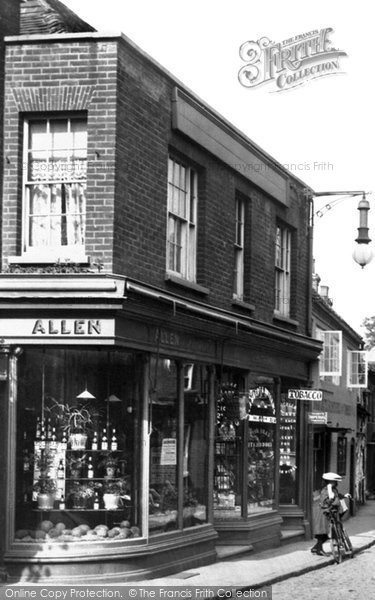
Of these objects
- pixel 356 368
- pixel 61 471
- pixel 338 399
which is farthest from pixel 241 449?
pixel 356 368

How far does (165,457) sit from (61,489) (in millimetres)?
2166

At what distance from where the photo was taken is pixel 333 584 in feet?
53.9

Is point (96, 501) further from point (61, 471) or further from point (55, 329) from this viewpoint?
point (55, 329)

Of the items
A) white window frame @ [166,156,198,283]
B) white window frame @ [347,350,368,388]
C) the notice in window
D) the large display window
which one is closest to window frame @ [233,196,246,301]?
the large display window

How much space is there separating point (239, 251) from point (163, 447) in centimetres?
521

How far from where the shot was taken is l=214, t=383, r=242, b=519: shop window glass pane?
19484 millimetres

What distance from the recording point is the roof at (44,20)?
15492 mm

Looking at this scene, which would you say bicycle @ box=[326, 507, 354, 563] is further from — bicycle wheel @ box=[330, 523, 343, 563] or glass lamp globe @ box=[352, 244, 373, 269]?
glass lamp globe @ box=[352, 244, 373, 269]

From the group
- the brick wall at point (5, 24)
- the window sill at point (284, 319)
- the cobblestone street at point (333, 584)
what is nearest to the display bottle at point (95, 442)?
the cobblestone street at point (333, 584)

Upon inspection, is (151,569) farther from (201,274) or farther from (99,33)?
(99,33)

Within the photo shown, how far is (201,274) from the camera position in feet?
59.0

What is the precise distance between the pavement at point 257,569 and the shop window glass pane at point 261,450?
39.9 inches

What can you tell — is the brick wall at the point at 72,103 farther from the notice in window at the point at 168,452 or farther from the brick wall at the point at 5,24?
the notice in window at the point at 168,452

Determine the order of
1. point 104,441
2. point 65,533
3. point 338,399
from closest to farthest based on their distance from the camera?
point 65,533 → point 104,441 → point 338,399
